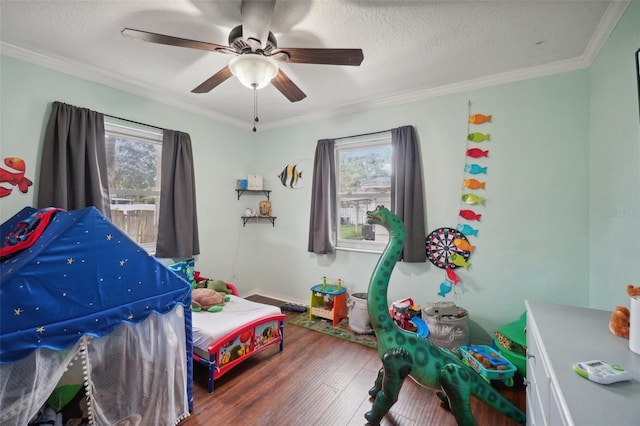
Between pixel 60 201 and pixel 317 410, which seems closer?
pixel 317 410

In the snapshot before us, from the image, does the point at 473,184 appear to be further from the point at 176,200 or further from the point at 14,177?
the point at 14,177

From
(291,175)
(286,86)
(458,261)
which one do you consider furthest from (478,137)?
(291,175)

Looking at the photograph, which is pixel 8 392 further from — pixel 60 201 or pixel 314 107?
pixel 314 107

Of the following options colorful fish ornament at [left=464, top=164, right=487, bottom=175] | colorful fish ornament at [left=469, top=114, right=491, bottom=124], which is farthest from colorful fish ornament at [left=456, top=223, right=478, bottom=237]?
colorful fish ornament at [left=469, top=114, right=491, bottom=124]

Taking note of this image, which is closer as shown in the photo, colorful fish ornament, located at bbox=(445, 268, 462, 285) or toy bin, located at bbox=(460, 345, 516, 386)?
toy bin, located at bbox=(460, 345, 516, 386)

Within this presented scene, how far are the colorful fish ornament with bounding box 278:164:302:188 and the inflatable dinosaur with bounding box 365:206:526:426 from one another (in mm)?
2157

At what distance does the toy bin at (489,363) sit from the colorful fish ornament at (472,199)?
4.12ft

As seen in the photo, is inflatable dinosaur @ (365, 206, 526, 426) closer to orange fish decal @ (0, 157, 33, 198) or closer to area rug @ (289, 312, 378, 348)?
area rug @ (289, 312, 378, 348)

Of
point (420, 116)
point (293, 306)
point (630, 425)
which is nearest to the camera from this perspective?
point (630, 425)

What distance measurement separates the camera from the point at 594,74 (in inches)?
76.5

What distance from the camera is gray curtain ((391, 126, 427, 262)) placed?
2631 millimetres

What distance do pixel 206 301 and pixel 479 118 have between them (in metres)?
3.02

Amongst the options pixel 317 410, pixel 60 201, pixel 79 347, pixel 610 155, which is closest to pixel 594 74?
pixel 610 155

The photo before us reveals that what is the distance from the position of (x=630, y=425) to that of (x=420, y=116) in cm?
258
